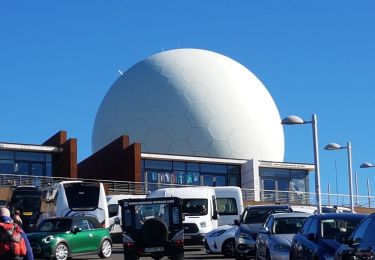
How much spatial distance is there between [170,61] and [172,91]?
3572 millimetres

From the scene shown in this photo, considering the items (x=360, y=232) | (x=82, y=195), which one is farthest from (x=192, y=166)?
(x=360, y=232)

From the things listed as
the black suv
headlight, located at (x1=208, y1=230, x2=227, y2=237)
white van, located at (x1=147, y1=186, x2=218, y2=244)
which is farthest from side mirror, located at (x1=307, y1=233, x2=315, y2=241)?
white van, located at (x1=147, y1=186, x2=218, y2=244)

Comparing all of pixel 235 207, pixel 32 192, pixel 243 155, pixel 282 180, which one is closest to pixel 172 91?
pixel 243 155

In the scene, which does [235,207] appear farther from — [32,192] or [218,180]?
[218,180]

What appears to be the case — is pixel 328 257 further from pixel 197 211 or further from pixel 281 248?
pixel 197 211

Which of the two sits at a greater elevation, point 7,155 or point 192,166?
point 7,155

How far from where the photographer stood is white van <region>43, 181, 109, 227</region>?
107 feet

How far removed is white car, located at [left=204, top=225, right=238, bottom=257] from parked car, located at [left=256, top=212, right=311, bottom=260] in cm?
468

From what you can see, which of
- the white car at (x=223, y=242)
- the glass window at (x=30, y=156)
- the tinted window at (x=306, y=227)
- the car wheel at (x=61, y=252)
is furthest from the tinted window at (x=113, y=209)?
the tinted window at (x=306, y=227)

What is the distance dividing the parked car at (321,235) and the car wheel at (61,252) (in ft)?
29.3

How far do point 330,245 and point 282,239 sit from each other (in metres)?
3.59

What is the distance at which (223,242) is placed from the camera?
936 inches

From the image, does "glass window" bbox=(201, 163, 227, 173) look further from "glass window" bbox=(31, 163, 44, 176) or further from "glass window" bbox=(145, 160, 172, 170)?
"glass window" bbox=(31, 163, 44, 176)

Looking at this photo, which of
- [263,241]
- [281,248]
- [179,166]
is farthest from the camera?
[179,166]
